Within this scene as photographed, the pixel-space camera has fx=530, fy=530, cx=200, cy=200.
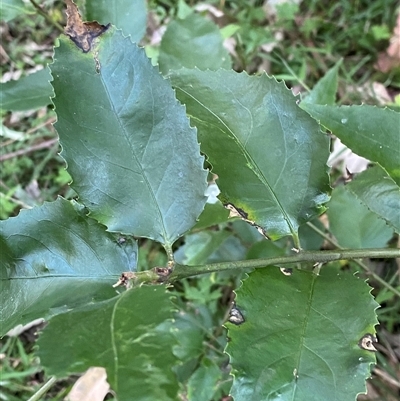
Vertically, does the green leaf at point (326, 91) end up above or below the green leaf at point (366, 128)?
below

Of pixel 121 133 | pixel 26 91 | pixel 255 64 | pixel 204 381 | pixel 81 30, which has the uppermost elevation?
pixel 81 30

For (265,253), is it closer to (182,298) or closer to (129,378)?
(182,298)

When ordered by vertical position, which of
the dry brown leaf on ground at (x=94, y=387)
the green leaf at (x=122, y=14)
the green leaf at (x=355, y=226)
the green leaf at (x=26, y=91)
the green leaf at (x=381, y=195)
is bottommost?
the dry brown leaf on ground at (x=94, y=387)

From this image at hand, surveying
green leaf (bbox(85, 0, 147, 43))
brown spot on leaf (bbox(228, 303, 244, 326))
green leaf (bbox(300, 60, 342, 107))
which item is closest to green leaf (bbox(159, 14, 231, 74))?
green leaf (bbox(85, 0, 147, 43))

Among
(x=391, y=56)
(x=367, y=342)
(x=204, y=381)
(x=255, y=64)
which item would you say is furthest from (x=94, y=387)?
(x=391, y=56)

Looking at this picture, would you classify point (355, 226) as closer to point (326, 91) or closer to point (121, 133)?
point (326, 91)

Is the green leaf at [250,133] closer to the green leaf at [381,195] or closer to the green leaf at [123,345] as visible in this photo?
the green leaf at [381,195]

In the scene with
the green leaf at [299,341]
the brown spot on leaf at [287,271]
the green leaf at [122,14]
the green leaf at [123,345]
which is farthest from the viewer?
the green leaf at [122,14]

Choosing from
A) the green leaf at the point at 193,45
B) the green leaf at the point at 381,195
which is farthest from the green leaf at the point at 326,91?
the green leaf at the point at 381,195
